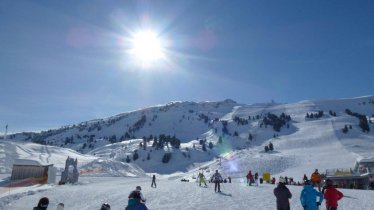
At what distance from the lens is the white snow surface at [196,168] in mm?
23781

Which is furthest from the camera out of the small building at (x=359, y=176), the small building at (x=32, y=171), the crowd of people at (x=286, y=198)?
the small building at (x=359, y=176)

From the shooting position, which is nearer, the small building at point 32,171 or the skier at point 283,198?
the skier at point 283,198

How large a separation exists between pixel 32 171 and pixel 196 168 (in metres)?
90.6

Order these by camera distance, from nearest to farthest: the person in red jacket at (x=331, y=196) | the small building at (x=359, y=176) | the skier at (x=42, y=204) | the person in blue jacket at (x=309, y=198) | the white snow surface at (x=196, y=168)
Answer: the skier at (x=42, y=204) < the person in blue jacket at (x=309, y=198) < the person in red jacket at (x=331, y=196) < the white snow surface at (x=196, y=168) < the small building at (x=359, y=176)

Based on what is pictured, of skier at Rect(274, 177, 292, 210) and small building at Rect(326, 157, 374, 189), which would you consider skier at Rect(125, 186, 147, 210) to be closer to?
→ skier at Rect(274, 177, 292, 210)

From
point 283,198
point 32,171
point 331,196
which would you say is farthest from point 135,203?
point 32,171

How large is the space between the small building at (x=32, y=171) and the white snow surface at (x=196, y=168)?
203cm

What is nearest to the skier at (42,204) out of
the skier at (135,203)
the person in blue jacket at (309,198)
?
the skier at (135,203)

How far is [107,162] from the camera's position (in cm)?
8162

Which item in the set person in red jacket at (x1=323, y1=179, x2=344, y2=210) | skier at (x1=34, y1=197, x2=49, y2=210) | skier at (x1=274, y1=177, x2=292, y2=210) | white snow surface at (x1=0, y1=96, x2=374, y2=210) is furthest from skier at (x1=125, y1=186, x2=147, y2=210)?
white snow surface at (x1=0, y1=96, x2=374, y2=210)

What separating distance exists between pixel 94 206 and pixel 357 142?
116m

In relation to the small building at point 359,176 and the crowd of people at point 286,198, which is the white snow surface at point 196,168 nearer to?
the crowd of people at point 286,198

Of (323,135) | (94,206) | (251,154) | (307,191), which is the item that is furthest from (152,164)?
(307,191)

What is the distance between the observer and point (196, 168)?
134750 millimetres
